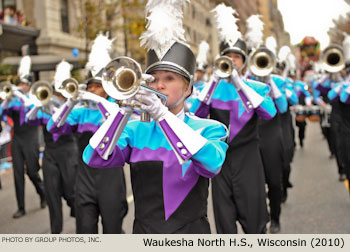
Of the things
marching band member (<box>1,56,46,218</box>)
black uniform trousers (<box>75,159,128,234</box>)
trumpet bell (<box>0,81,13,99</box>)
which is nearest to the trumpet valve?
black uniform trousers (<box>75,159,128,234</box>)

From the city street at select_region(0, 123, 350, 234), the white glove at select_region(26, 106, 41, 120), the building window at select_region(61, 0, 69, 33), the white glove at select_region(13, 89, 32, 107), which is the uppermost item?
the building window at select_region(61, 0, 69, 33)

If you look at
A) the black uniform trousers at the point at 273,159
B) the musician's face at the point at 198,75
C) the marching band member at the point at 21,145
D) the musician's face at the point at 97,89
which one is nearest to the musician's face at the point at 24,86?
the marching band member at the point at 21,145

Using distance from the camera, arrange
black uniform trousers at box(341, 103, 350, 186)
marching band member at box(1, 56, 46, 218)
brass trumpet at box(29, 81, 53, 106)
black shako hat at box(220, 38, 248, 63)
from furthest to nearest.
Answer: marching band member at box(1, 56, 46, 218)
brass trumpet at box(29, 81, 53, 106)
black uniform trousers at box(341, 103, 350, 186)
black shako hat at box(220, 38, 248, 63)

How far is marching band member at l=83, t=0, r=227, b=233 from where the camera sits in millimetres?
2742

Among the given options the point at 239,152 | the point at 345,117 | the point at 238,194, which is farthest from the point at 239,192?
the point at 345,117

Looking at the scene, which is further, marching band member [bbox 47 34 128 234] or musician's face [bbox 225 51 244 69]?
musician's face [bbox 225 51 244 69]

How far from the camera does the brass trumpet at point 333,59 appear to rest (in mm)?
6648

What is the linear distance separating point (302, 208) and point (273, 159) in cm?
142

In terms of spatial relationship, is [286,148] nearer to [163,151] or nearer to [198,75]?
[198,75]

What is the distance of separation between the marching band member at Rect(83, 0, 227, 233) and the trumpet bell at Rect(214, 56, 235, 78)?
1.63m

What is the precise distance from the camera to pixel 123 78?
94.2 inches

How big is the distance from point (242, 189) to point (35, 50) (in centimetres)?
2061

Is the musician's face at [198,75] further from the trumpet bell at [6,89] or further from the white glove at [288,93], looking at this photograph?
the trumpet bell at [6,89]

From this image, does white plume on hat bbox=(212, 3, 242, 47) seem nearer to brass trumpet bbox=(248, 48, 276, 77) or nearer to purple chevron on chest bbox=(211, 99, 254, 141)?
brass trumpet bbox=(248, 48, 276, 77)
